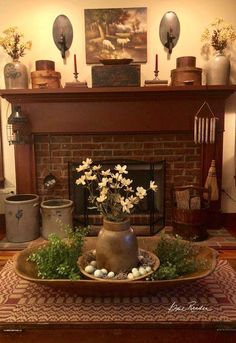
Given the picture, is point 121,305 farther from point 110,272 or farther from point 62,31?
point 62,31

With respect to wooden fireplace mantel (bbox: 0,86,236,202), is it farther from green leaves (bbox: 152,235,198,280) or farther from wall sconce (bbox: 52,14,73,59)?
green leaves (bbox: 152,235,198,280)

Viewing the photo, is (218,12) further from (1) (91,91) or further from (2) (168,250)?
(2) (168,250)

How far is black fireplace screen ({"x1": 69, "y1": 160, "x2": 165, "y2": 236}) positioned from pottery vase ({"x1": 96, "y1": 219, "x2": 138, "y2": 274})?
1785 millimetres

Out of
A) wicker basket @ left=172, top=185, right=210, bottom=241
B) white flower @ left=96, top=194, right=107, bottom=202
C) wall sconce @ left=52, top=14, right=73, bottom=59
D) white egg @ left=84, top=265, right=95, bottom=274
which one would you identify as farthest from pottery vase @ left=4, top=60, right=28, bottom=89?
white egg @ left=84, top=265, right=95, bottom=274

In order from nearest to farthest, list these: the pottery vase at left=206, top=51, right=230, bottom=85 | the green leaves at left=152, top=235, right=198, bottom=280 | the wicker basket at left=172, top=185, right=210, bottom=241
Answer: the green leaves at left=152, top=235, right=198, bottom=280 → the wicker basket at left=172, top=185, right=210, bottom=241 → the pottery vase at left=206, top=51, right=230, bottom=85

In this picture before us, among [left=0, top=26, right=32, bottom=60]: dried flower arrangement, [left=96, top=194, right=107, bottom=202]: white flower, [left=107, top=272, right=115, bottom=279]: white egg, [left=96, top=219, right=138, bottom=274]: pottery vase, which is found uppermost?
[left=0, top=26, right=32, bottom=60]: dried flower arrangement

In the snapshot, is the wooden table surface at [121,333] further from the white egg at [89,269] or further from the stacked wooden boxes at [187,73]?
the stacked wooden boxes at [187,73]

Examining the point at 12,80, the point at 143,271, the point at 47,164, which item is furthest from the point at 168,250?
the point at 12,80

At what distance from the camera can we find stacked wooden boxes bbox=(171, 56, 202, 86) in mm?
3035

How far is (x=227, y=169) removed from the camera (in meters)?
3.39

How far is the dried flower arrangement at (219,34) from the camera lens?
3029 millimetres

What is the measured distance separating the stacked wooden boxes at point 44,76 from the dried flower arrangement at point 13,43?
0.65 feet

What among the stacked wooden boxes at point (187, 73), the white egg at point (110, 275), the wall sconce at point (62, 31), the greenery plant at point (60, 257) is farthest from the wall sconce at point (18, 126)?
the white egg at point (110, 275)

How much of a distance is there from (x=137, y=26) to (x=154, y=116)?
895 millimetres
